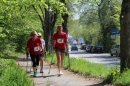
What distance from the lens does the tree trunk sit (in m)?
10.2

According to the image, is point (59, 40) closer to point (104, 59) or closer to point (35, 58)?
point (35, 58)

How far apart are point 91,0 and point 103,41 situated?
2154 inches

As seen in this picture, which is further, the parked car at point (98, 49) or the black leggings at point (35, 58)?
the parked car at point (98, 49)

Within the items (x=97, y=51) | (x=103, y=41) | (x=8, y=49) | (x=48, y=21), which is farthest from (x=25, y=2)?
(x=103, y=41)

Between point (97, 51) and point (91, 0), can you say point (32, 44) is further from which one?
point (97, 51)

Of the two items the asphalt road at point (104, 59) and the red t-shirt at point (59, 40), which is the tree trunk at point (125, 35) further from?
the asphalt road at point (104, 59)

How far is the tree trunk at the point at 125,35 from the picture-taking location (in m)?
10.2

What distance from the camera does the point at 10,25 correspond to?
29.3 m

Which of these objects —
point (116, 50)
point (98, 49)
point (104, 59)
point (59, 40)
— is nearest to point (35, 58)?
point (59, 40)

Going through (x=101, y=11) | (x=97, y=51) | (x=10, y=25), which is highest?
(x=101, y=11)

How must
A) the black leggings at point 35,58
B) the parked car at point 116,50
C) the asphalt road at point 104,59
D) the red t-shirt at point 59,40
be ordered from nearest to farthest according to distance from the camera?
1. the red t-shirt at point 59,40
2. the black leggings at point 35,58
3. the asphalt road at point 104,59
4. the parked car at point 116,50

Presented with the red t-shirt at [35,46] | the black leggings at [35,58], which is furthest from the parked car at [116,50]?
the red t-shirt at [35,46]

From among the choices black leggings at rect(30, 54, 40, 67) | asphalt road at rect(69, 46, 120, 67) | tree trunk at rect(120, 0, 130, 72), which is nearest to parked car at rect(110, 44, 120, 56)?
asphalt road at rect(69, 46, 120, 67)

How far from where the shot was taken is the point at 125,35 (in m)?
10.3
